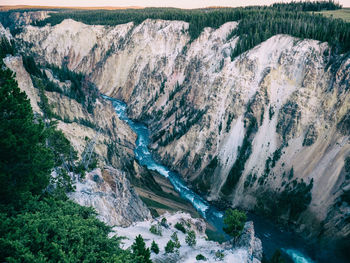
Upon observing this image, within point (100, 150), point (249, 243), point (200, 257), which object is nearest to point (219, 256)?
point (200, 257)

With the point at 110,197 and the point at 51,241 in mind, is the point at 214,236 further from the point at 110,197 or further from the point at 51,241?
the point at 51,241

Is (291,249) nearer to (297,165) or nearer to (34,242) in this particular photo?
(297,165)

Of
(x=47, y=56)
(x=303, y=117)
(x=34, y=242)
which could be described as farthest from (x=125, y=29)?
(x=34, y=242)

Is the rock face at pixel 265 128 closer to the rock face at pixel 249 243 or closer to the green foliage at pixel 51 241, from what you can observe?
the rock face at pixel 249 243

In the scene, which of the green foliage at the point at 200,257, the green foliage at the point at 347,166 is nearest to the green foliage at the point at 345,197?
the green foliage at the point at 347,166

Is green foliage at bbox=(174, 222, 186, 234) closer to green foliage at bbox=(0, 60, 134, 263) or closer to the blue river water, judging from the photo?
the blue river water

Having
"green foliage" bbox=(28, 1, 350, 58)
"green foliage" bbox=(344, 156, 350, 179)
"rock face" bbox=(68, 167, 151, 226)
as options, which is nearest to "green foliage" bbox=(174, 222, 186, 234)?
"rock face" bbox=(68, 167, 151, 226)

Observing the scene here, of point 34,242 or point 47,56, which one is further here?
point 47,56
